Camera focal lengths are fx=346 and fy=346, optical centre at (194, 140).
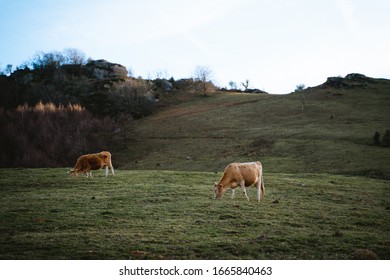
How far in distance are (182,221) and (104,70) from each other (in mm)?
122099

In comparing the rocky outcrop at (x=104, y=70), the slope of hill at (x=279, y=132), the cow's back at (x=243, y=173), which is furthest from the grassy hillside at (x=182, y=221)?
the rocky outcrop at (x=104, y=70)

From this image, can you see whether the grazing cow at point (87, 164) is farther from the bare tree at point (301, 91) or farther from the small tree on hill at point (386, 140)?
the bare tree at point (301, 91)

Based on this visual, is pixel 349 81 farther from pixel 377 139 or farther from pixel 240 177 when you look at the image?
pixel 240 177

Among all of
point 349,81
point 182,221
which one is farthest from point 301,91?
point 182,221

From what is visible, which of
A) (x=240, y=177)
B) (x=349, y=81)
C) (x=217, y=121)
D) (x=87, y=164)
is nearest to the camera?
(x=240, y=177)

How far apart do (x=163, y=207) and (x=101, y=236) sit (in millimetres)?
5339

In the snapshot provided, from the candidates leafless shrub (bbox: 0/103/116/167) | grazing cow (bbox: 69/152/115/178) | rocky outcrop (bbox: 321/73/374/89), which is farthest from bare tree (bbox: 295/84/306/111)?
grazing cow (bbox: 69/152/115/178)

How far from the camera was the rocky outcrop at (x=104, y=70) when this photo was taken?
125625 mm

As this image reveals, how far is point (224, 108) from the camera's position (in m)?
90.6

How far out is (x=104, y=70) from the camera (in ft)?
422

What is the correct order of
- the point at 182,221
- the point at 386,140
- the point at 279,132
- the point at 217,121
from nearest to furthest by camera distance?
the point at 182,221 < the point at 386,140 < the point at 279,132 < the point at 217,121

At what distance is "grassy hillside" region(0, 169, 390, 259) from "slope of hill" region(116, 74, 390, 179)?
18.5m

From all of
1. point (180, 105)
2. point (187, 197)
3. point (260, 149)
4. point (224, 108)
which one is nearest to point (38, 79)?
point (180, 105)

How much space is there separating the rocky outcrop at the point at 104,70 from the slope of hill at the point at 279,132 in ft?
123
